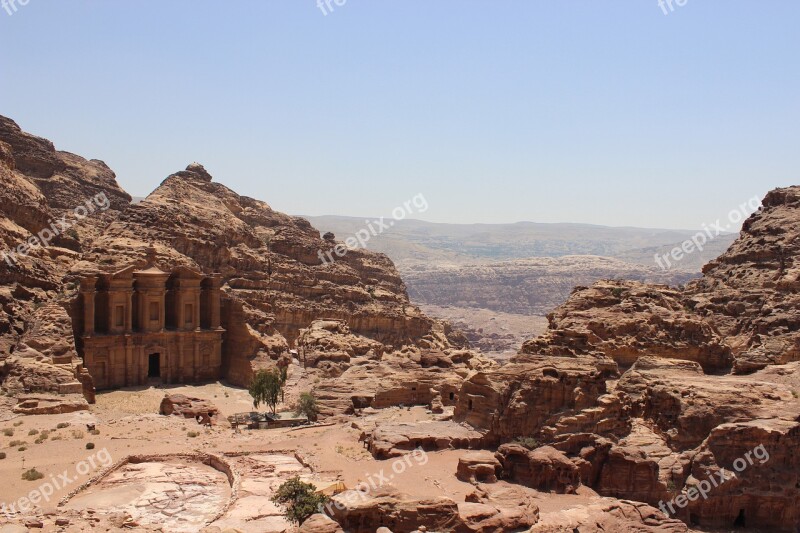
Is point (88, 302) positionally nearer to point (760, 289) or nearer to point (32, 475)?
point (32, 475)

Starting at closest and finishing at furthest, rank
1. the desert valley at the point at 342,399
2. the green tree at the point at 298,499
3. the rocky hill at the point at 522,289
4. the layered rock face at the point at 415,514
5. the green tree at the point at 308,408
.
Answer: the layered rock face at the point at 415,514, the green tree at the point at 298,499, the desert valley at the point at 342,399, the green tree at the point at 308,408, the rocky hill at the point at 522,289

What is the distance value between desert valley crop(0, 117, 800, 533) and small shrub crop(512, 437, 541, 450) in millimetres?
137

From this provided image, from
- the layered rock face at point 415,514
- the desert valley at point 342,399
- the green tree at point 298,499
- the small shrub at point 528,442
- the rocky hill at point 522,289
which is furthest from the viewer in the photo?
the rocky hill at point 522,289

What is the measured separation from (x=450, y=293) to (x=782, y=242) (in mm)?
150814

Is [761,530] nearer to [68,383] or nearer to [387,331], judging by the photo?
[68,383]

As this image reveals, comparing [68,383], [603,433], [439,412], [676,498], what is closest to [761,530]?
[676,498]

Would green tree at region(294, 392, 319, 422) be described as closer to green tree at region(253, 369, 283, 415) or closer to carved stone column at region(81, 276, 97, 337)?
green tree at region(253, 369, 283, 415)

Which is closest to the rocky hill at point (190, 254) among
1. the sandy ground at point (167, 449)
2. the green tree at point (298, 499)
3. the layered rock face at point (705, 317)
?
the sandy ground at point (167, 449)

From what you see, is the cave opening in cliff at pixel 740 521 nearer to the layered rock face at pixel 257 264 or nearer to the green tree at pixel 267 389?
the green tree at pixel 267 389

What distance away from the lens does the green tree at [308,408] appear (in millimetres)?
37562

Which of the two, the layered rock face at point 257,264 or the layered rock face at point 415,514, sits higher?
the layered rock face at point 257,264

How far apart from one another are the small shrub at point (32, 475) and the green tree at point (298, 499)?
8.05 metres

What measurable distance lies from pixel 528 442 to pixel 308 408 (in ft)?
42.1

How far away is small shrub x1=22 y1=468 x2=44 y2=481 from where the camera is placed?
2591 cm
